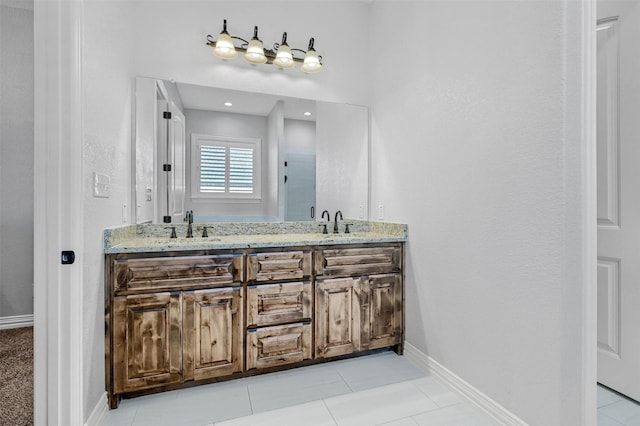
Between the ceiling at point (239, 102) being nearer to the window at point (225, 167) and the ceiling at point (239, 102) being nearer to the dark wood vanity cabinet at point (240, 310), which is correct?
the window at point (225, 167)

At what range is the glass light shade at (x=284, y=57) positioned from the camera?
7.91 ft

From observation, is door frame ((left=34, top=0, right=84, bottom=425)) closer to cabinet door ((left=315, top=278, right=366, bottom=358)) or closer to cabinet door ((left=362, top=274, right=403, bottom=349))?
cabinet door ((left=315, top=278, right=366, bottom=358))

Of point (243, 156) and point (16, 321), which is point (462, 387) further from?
point (16, 321)

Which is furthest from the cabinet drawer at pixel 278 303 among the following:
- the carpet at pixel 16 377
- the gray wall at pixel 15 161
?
the gray wall at pixel 15 161

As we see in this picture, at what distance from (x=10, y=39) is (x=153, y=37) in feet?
5.64

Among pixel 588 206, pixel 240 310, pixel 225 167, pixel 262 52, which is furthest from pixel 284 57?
pixel 588 206

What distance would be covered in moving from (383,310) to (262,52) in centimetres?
210

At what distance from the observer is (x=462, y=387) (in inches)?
71.7

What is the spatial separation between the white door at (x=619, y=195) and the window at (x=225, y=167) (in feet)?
7.51

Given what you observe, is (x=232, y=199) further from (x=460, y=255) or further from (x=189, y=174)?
(x=460, y=255)

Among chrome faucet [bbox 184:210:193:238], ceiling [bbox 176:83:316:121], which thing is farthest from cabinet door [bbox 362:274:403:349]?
ceiling [bbox 176:83:316:121]

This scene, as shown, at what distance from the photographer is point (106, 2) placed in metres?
1.64

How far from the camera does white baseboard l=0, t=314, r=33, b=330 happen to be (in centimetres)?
277

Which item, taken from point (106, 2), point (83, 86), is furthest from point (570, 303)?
point (106, 2)
